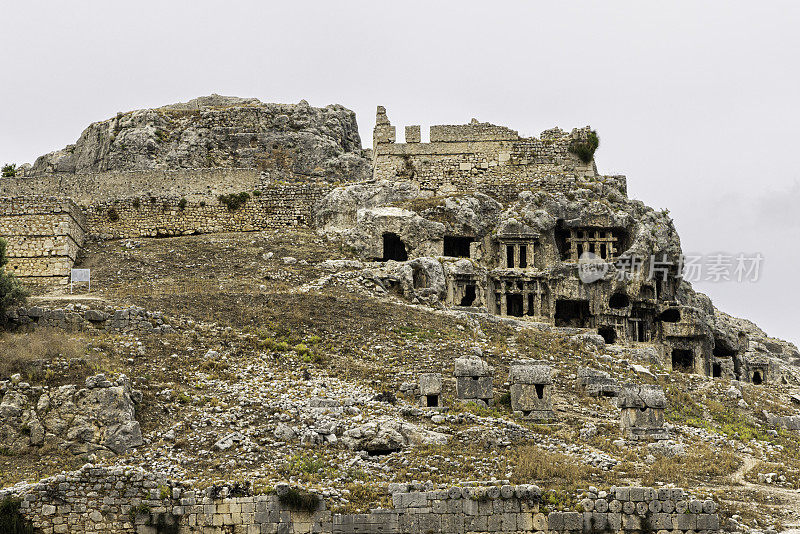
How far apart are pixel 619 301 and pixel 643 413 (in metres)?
15.5

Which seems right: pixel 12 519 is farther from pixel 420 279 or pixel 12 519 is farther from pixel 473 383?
pixel 420 279

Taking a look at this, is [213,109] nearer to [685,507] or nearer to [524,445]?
[524,445]

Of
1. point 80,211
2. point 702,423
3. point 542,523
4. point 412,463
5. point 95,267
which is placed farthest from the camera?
point 80,211

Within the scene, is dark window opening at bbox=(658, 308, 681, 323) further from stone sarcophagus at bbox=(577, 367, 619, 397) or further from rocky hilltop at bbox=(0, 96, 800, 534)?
stone sarcophagus at bbox=(577, 367, 619, 397)

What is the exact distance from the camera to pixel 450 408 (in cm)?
3152

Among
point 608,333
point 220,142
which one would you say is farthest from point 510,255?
point 220,142

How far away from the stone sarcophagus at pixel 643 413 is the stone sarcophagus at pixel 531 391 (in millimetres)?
2411

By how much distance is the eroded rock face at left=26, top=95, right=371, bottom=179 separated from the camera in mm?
54281

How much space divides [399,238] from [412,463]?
19.8m

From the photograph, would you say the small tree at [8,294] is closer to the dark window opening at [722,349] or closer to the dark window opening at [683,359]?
the dark window opening at [683,359]

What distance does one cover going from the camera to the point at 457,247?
47.8 meters

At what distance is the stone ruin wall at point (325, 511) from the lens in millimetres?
25391

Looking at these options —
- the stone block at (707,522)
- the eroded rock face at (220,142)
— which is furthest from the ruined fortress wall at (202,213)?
the stone block at (707,522)

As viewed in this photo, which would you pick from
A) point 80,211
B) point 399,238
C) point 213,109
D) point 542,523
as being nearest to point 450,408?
point 542,523
